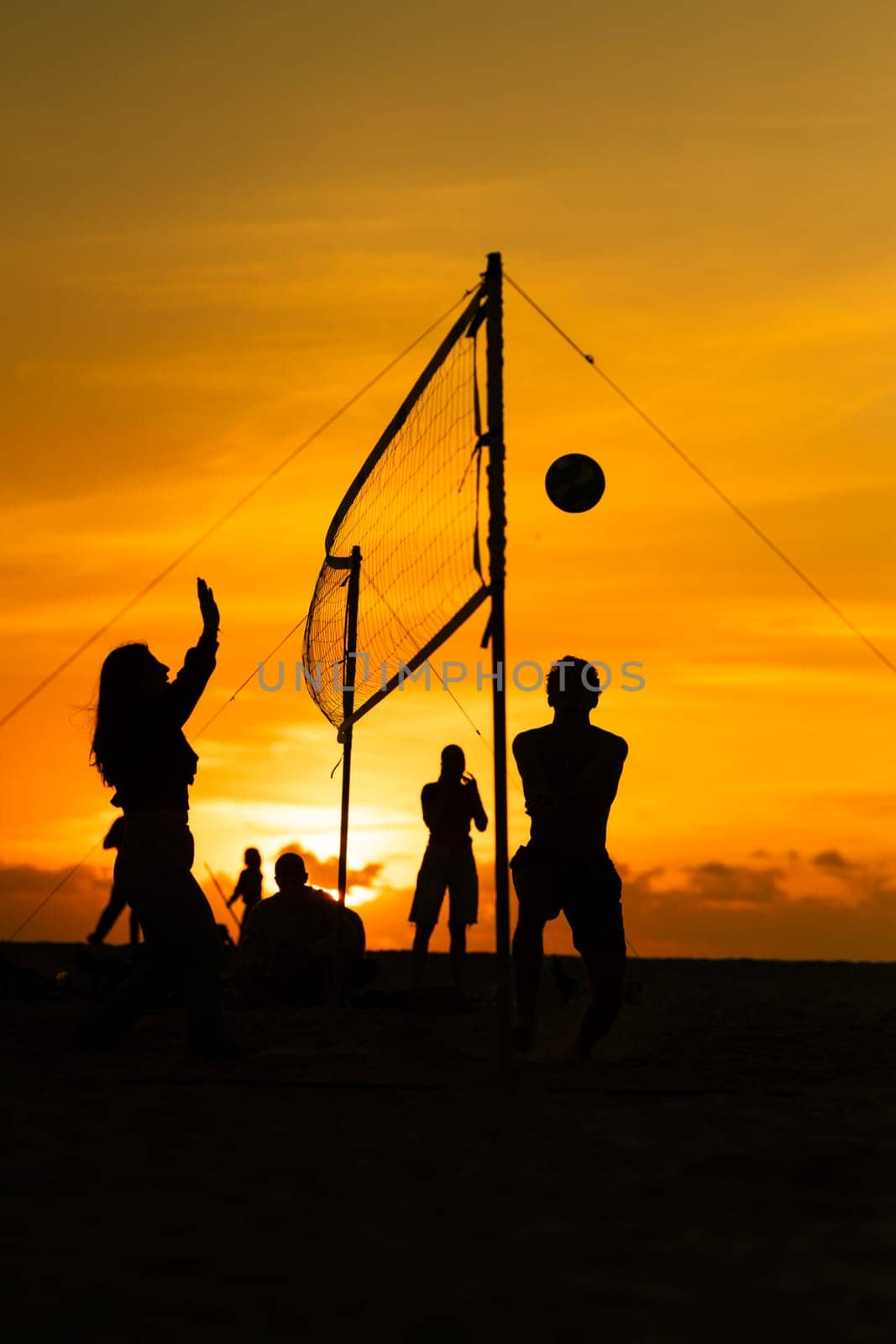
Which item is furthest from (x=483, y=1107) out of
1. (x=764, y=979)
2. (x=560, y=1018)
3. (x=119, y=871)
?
(x=764, y=979)

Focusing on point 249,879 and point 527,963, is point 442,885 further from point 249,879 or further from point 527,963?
point 249,879

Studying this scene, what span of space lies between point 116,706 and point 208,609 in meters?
0.52

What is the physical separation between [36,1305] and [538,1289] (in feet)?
3.09

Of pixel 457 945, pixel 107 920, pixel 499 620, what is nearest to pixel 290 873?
pixel 457 945

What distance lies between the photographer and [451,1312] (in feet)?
10.2

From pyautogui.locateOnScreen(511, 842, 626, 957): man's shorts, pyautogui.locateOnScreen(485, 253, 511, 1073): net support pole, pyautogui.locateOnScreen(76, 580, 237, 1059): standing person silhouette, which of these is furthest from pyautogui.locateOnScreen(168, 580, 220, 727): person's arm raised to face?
pyautogui.locateOnScreen(511, 842, 626, 957): man's shorts

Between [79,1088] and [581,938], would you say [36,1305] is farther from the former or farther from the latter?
[581,938]

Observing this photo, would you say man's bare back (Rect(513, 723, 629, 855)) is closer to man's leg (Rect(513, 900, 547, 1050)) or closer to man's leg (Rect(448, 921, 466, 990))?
man's leg (Rect(513, 900, 547, 1050))

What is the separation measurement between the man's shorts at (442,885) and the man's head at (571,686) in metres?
3.71

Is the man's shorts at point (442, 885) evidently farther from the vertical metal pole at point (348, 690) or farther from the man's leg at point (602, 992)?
the man's leg at point (602, 992)

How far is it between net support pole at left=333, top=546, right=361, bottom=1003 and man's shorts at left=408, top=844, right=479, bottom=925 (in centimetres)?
88

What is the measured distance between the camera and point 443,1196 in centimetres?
403

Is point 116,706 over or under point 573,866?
over

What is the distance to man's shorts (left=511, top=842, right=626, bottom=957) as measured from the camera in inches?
264
